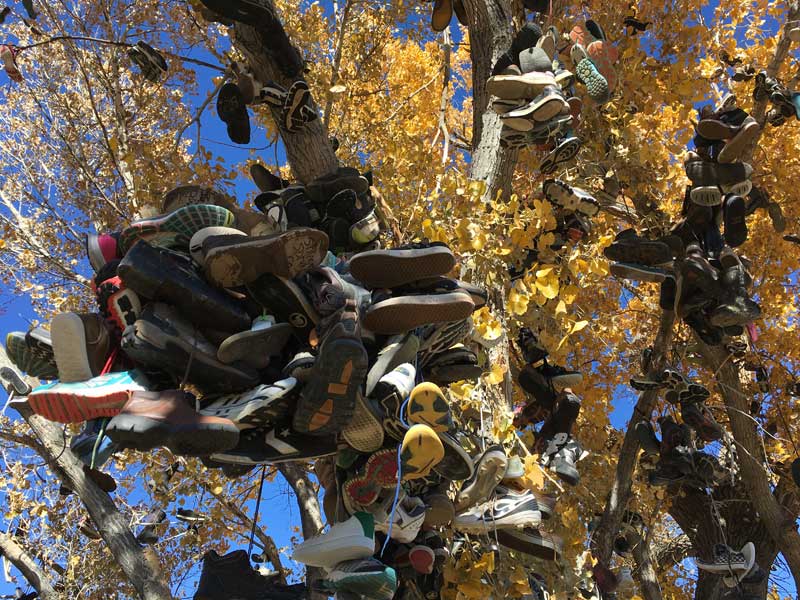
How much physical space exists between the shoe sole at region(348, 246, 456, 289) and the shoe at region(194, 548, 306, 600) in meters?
0.86

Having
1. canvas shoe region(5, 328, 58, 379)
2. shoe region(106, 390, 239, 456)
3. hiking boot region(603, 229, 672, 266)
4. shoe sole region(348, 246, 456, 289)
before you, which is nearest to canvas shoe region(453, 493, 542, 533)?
shoe sole region(348, 246, 456, 289)

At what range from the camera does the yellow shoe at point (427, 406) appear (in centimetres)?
158

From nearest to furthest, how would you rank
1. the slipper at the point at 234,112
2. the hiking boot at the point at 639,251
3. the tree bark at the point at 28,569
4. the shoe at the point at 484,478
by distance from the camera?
the shoe at the point at 484,478, the slipper at the point at 234,112, the hiking boot at the point at 639,251, the tree bark at the point at 28,569

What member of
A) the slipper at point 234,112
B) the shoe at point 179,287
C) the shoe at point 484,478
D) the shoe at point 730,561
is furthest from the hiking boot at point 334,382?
the shoe at point 730,561

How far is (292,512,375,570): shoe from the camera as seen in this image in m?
1.72

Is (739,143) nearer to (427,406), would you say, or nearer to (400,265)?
(400,265)

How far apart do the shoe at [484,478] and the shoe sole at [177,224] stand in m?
1.03

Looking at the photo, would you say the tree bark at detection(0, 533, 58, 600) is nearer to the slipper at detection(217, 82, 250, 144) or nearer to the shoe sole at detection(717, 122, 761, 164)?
the slipper at detection(217, 82, 250, 144)

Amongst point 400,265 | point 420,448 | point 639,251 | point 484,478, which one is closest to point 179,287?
point 400,265

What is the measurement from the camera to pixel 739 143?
11.4 ft

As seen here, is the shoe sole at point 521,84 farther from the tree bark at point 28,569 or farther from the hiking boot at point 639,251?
the tree bark at point 28,569

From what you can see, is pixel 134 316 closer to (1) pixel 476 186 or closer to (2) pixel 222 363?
(2) pixel 222 363

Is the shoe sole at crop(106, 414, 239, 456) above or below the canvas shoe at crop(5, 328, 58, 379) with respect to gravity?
below

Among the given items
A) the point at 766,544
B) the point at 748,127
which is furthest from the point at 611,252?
the point at 766,544
